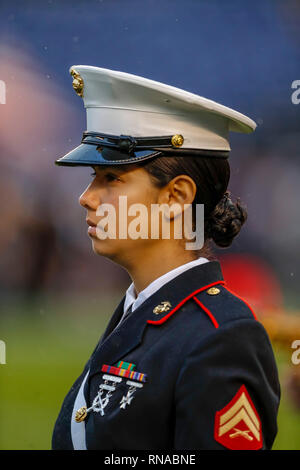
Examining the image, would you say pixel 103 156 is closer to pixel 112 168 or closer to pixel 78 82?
pixel 112 168

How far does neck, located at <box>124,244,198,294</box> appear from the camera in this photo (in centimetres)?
144

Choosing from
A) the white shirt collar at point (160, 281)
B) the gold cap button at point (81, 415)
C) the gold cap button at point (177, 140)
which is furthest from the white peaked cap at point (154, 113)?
the gold cap button at point (81, 415)

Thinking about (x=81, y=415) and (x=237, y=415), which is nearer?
(x=237, y=415)

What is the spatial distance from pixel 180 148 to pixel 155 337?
0.45 meters

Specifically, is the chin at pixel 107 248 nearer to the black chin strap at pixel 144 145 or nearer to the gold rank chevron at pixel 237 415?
the black chin strap at pixel 144 145

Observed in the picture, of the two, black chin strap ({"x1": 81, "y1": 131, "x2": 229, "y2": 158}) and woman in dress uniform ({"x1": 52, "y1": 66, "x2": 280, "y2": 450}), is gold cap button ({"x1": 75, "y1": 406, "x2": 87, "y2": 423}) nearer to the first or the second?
woman in dress uniform ({"x1": 52, "y1": 66, "x2": 280, "y2": 450})

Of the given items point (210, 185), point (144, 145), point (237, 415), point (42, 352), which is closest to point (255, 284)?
point (42, 352)

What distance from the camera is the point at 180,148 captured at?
1.42 meters

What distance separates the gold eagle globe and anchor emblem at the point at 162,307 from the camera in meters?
1.38

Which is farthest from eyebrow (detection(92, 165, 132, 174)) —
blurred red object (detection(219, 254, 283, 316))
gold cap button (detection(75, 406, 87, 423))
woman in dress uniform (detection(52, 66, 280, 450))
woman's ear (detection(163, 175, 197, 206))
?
blurred red object (detection(219, 254, 283, 316))

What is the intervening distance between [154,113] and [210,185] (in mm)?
224

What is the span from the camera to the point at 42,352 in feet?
12.2

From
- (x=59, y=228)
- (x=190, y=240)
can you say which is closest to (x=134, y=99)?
(x=190, y=240)

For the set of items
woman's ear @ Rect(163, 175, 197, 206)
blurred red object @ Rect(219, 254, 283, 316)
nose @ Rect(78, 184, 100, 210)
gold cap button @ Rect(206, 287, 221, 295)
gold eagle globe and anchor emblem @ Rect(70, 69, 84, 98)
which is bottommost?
blurred red object @ Rect(219, 254, 283, 316)
